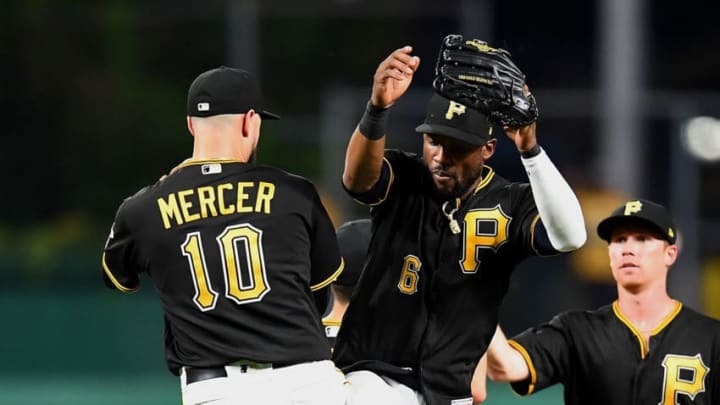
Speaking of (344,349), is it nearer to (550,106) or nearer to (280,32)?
(550,106)

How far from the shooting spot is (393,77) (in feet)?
13.3

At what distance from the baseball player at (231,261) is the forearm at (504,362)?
36.5 inches

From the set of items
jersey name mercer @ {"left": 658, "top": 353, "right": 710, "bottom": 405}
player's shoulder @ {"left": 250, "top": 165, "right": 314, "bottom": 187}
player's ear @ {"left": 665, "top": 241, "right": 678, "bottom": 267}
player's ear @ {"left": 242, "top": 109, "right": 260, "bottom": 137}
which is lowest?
jersey name mercer @ {"left": 658, "top": 353, "right": 710, "bottom": 405}

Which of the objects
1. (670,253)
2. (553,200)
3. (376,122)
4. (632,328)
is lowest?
(632,328)

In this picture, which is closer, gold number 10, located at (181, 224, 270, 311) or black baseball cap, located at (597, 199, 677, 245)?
gold number 10, located at (181, 224, 270, 311)

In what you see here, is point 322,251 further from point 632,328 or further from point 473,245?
point 632,328

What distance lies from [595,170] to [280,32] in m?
3.67

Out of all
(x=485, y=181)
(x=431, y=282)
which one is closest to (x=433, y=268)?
(x=431, y=282)

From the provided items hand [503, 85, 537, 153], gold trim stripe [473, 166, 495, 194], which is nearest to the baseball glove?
hand [503, 85, 537, 153]

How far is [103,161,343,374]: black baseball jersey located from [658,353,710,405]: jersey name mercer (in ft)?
4.68

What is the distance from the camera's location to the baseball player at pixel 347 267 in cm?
478

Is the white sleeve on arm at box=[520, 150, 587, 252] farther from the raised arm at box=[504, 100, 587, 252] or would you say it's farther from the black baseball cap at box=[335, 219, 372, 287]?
the black baseball cap at box=[335, 219, 372, 287]

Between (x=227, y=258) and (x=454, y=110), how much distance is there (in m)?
0.86

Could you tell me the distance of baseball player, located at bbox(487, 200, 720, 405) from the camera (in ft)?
15.9
